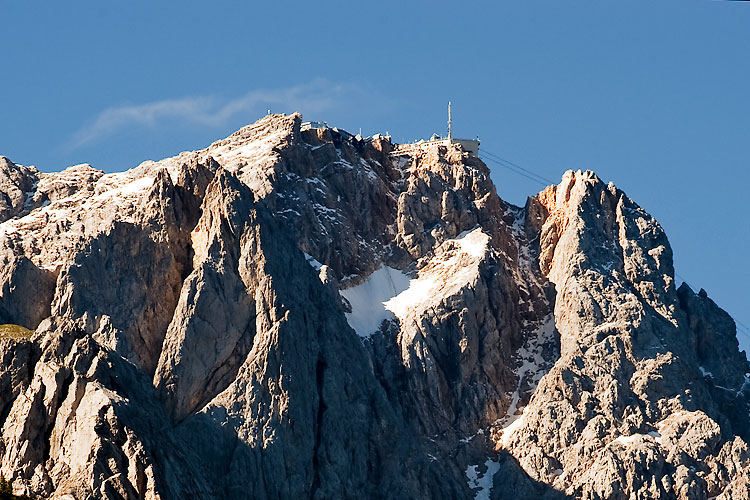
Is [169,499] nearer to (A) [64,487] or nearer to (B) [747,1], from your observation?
(A) [64,487]

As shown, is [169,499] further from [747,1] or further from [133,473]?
[747,1]

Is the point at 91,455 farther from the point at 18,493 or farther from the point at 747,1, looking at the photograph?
the point at 747,1

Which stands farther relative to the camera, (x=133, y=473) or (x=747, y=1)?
(x=133, y=473)

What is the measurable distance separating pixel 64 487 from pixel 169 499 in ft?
29.5

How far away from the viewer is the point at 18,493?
196 metres

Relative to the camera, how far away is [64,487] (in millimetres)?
197000

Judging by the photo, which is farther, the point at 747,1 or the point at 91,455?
the point at 91,455

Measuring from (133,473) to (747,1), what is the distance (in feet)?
290

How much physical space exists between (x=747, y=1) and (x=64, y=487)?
89.7 meters

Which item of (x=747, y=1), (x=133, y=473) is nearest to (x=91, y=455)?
(x=133, y=473)

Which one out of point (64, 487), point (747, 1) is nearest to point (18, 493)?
point (64, 487)

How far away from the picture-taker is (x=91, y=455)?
19925 centimetres

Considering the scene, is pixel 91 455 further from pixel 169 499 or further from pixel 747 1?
pixel 747 1

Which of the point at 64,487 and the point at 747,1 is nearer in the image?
the point at 747,1
